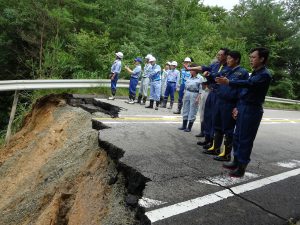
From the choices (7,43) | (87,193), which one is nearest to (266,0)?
(7,43)

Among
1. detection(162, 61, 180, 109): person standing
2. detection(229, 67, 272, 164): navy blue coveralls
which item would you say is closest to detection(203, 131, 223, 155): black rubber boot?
detection(229, 67, 272, 164): navy blue coveralls

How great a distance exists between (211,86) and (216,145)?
1144 millimetres

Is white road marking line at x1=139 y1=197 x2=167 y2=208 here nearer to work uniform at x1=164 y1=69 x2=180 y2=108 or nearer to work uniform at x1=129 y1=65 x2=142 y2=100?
work uniform at x1=129 y1=65 x2=142 y2=100

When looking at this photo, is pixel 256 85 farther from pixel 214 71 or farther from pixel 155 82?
pixel 155 82

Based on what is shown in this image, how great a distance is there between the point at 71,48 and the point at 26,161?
10011 mm

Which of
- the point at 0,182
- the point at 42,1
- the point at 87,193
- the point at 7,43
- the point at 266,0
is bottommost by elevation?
the point at 0,182

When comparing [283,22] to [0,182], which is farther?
[283,22]

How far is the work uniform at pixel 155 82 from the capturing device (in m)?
11.4

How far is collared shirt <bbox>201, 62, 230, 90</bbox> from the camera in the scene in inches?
233

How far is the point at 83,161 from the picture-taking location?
565 cm

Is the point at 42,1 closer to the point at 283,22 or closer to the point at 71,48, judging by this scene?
the point at 71,48

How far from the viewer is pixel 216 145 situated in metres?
6.10

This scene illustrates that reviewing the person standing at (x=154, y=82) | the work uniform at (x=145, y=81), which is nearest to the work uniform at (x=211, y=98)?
Result: the person standing at (x=154, y=82)

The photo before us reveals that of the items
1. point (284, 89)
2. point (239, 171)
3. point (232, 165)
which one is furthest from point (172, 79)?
point (284, 89)
